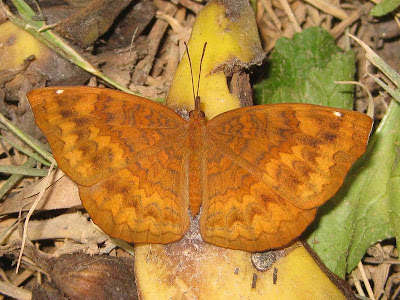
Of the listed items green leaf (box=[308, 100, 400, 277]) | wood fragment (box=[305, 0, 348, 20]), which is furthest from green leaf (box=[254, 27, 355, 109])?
green leaf (box=[308, 100, 400, 277])

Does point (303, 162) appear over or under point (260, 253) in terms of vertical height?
over

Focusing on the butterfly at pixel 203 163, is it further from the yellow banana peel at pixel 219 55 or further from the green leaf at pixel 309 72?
the green leaf at pixel 309 72

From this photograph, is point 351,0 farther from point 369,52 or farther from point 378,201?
point 378,201

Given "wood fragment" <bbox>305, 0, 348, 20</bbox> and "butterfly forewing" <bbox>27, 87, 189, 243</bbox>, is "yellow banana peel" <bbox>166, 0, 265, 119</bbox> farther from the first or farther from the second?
"wood fragment" <bbox>305, 0, 348, 20</bbox>

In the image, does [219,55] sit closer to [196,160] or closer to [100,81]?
[196,160]

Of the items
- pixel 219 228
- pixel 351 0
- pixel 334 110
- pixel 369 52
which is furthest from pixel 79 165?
pixel 351 0

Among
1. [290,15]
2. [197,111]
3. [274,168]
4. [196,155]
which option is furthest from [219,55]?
[290,15]

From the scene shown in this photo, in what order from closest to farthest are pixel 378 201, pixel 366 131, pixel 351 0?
pixel 366 131 < pixel 378 201 < pixel 351 0
